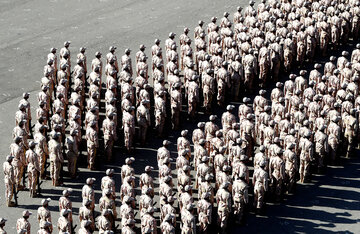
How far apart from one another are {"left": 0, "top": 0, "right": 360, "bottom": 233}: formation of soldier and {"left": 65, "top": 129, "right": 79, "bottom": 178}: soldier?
0.04m

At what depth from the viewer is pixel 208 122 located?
2858cm

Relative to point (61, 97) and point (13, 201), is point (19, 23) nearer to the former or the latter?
point (61, 97)

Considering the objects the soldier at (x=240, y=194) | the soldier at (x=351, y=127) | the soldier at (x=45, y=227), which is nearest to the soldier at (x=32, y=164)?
the soldier at (x=45, y=227)

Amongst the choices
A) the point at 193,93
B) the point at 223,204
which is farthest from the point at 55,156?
the point at 223,204

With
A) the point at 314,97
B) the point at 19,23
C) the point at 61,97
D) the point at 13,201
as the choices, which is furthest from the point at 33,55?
the point at 314,97

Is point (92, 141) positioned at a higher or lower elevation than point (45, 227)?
higher

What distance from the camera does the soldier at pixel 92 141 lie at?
28.1 m

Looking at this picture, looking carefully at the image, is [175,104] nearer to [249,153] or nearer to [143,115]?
[143,115]

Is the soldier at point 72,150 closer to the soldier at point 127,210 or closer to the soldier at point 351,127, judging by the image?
the soldier at point 127,210

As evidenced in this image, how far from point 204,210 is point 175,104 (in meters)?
6.80

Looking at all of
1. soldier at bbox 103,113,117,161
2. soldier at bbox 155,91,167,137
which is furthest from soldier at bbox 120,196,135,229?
soldier at bbox 155,91,167,137

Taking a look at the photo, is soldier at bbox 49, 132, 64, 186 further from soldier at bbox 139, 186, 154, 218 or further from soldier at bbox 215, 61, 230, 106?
soldier at bbox 215, 61, 230, 106

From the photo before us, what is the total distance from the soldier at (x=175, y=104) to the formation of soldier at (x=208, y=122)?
0.04 m

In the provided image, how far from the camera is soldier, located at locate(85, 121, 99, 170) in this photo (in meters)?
28.1
